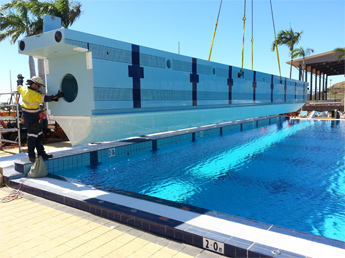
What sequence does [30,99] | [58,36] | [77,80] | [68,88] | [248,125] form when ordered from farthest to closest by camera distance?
[248,125] → [68,88] → [77,80] → [30,99] → [58,36]

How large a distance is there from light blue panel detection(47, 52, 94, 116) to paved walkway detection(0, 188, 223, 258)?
221 cm

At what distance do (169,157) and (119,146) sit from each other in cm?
136

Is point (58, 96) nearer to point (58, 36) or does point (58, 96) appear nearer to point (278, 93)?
point (58, 36)

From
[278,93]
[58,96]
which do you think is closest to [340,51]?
[278,93]

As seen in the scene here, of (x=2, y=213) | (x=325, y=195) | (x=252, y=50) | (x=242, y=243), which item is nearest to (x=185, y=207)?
(x=242, y=243)

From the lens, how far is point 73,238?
2648 mm

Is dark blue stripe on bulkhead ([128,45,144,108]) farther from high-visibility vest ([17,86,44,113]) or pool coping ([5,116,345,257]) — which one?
pool coping ([5,116,345,257])

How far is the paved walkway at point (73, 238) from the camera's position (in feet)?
7.77

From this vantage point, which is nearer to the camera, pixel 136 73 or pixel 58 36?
pixel 58 36

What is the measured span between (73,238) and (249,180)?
359 cm

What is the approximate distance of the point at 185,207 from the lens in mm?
3137

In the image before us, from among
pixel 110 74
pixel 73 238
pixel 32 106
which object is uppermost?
pixel 110 74

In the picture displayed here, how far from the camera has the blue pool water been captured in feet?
12.2

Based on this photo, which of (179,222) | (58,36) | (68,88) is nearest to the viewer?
(179,222)
